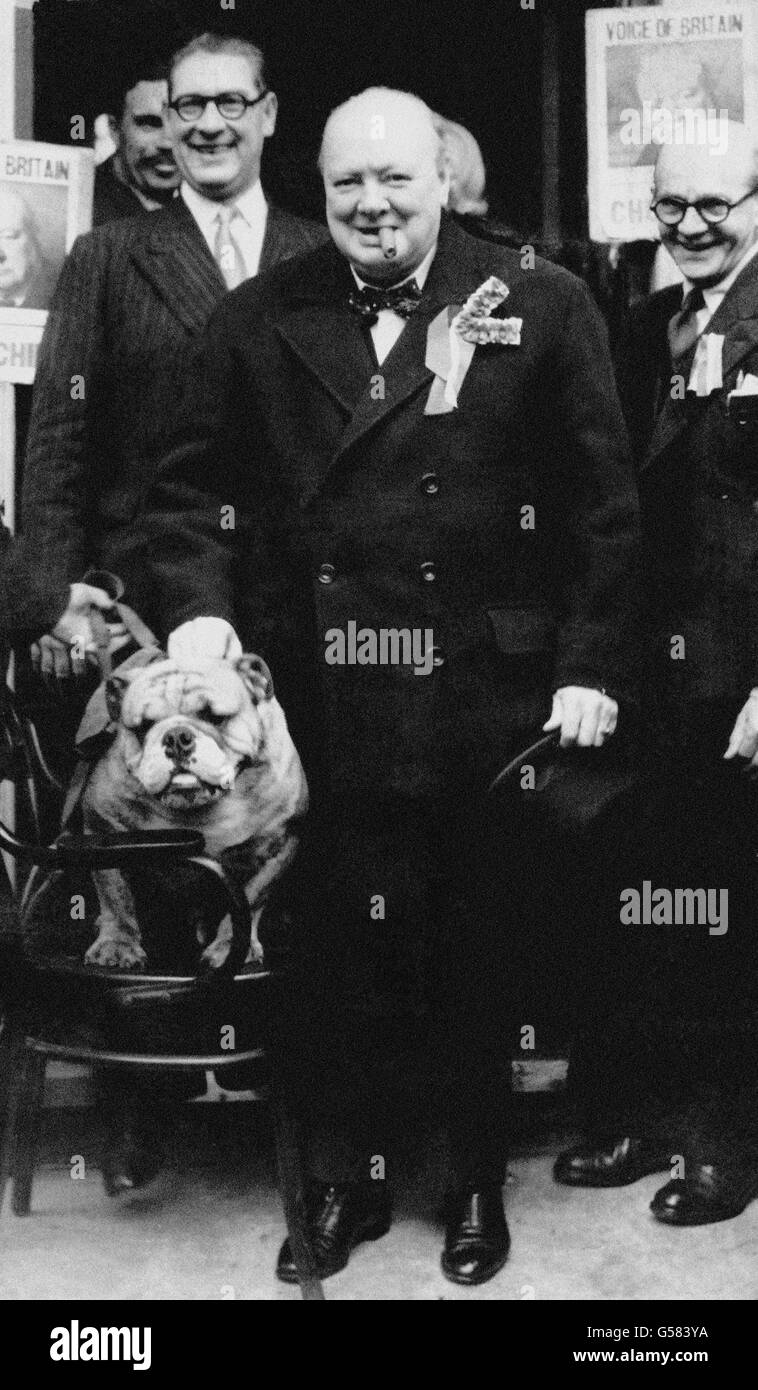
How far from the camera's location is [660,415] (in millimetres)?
3242

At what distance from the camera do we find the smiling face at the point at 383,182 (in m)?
3.11

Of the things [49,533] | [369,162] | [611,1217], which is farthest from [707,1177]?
[369,162]

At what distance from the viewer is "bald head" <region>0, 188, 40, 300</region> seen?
129 inches

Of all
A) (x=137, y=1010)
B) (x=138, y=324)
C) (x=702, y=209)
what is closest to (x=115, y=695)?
(x=137, y=1010)

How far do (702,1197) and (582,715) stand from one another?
0.95 metres

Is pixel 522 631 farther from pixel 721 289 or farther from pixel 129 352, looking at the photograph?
pixel 129 352

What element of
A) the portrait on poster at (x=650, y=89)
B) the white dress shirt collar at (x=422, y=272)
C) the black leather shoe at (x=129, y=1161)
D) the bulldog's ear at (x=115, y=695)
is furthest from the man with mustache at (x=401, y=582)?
the black leather shoe at (x=129, y=1161)

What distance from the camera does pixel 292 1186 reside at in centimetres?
299

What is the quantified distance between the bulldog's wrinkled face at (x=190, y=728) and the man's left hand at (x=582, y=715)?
554mm

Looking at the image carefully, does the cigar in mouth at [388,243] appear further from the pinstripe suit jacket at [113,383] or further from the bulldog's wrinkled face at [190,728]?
the bulldog's wrinkled face at [190,728]

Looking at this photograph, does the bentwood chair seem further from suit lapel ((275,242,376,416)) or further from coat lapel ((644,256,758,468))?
coat lapel ((644,256,758,468))

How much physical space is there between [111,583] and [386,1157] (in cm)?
122
